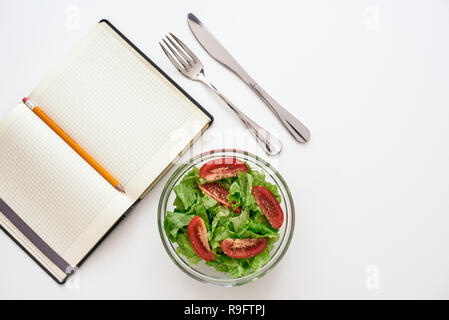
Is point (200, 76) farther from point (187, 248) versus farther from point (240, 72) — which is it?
point (187, 248)

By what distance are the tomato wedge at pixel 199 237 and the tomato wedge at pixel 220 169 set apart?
0.11m

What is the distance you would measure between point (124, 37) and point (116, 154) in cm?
32

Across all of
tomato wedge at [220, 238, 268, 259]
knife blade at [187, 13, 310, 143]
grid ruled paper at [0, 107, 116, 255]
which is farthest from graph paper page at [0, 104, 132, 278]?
knife blade at [187, 13, 310, 143]

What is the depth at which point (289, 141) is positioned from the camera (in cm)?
108

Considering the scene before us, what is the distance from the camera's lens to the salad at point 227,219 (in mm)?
917

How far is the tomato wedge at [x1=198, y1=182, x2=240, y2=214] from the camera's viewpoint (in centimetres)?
95

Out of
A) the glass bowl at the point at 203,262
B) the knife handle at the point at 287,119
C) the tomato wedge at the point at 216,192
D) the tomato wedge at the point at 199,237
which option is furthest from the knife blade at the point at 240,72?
the tomato wedge at the point at 199,237

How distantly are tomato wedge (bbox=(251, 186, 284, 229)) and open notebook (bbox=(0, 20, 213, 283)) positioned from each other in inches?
9.4

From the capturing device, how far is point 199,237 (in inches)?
36.2

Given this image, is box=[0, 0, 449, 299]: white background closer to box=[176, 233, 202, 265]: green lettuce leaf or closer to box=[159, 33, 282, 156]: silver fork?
box=[159, 33, 282, 156]: silver fork

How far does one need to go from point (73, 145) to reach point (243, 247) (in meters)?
0.52

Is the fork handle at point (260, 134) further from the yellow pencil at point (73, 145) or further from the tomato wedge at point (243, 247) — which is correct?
the yellow pencil at point (73, 145)

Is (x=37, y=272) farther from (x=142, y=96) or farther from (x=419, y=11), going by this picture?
(x=419, y=11)

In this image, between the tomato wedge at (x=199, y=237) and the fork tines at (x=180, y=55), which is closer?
the tomato wedge at (x=199, y=237)
